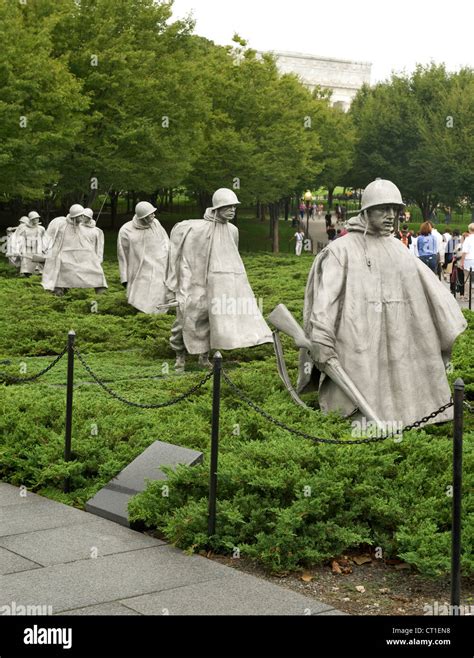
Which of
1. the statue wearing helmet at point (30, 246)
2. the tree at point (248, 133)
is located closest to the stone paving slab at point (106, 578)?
the statue wearing helmet at point (30, 246)

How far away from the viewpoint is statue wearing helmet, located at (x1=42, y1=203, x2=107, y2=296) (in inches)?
895

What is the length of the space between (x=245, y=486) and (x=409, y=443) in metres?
1.42

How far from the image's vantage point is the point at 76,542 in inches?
273

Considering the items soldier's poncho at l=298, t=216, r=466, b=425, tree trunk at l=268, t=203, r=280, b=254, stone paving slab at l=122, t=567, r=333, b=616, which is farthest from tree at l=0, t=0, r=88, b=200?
stone paving slab at l=122, t=567, r=333, b=616

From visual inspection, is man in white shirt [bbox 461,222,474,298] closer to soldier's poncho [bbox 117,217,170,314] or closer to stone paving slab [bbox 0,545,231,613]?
soldier's poncho [bbox 117,217,170,314]

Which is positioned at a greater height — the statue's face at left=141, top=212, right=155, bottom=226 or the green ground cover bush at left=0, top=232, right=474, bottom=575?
the statue's face at left=141, top=212, right=155, bottom=226

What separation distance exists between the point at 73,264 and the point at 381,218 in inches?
565

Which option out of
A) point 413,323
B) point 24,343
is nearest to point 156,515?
point 413,323

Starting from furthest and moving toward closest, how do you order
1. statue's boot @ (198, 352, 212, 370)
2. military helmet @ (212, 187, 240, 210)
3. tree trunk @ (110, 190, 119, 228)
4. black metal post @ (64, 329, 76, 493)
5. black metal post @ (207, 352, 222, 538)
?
tree trunk @ (110, 190, 119, 228) → statue's boot @ (198, 352, 212, 370) → military helmet @ (212, 187, 240, 210) → black metal post @ (64, 329, 76, 493) → black metal post @ (207, 352, 222, 538)

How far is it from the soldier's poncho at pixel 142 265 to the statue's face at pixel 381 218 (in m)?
10.7

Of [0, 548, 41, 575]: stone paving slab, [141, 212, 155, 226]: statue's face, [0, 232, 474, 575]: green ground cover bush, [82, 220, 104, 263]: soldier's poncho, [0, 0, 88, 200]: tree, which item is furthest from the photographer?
[0, 0, 88, 200]: tree

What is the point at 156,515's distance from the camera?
709 cm

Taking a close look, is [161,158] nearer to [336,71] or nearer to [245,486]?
[245,486]

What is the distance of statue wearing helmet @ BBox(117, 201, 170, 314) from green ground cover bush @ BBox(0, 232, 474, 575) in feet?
20.4
